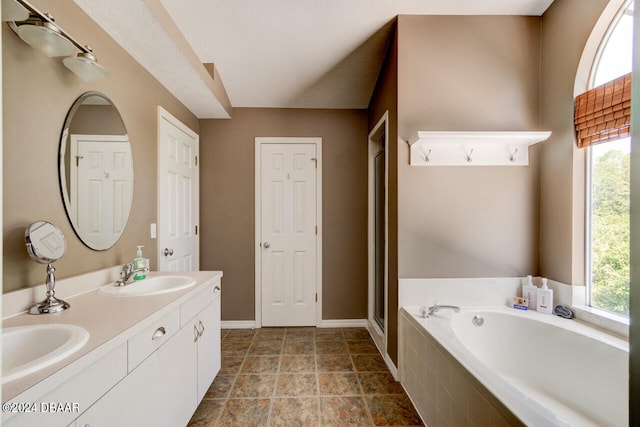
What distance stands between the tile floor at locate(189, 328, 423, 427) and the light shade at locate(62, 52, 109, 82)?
6.46 feet

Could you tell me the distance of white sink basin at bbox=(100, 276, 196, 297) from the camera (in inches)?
63.8

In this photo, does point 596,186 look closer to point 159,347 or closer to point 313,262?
point 313,262

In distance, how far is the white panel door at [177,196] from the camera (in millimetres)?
2365

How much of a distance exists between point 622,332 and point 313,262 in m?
2.28

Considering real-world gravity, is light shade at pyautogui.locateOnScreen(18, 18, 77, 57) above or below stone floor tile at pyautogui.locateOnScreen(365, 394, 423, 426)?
above

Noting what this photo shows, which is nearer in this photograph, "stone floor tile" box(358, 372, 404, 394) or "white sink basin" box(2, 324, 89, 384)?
"white sink basin" box(2, 324, 89, 384)

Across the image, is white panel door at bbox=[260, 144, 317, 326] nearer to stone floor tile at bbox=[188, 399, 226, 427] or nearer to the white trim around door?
the white trim around door

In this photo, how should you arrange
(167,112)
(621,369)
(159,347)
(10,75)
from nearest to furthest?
(10,75) < (159,347) < (621,369) < (167,112)

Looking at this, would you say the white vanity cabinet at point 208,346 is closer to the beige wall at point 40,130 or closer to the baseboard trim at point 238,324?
the beige wall at point 40,130

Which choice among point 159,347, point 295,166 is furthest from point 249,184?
point 159,347

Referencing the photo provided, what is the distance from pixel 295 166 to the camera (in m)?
3.18

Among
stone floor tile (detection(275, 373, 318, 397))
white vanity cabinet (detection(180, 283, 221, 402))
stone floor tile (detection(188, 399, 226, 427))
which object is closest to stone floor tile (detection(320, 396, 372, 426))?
stone floor tile (detection(275, 373, 318, 397))

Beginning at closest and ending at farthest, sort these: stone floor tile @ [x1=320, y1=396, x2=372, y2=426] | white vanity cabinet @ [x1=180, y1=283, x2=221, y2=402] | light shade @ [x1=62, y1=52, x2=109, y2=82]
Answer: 1. light shade @ [x1=62, y1=52, x2=109, y2=82]
2. white vanity cabinet @ [x1=180, y1=283, x2=221, y2=402]
3. stone floor tile @ [x1=320, y1=396, x2=372, y2=426]

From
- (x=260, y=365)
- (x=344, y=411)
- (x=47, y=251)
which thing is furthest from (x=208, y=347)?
(x=47, y=251)
